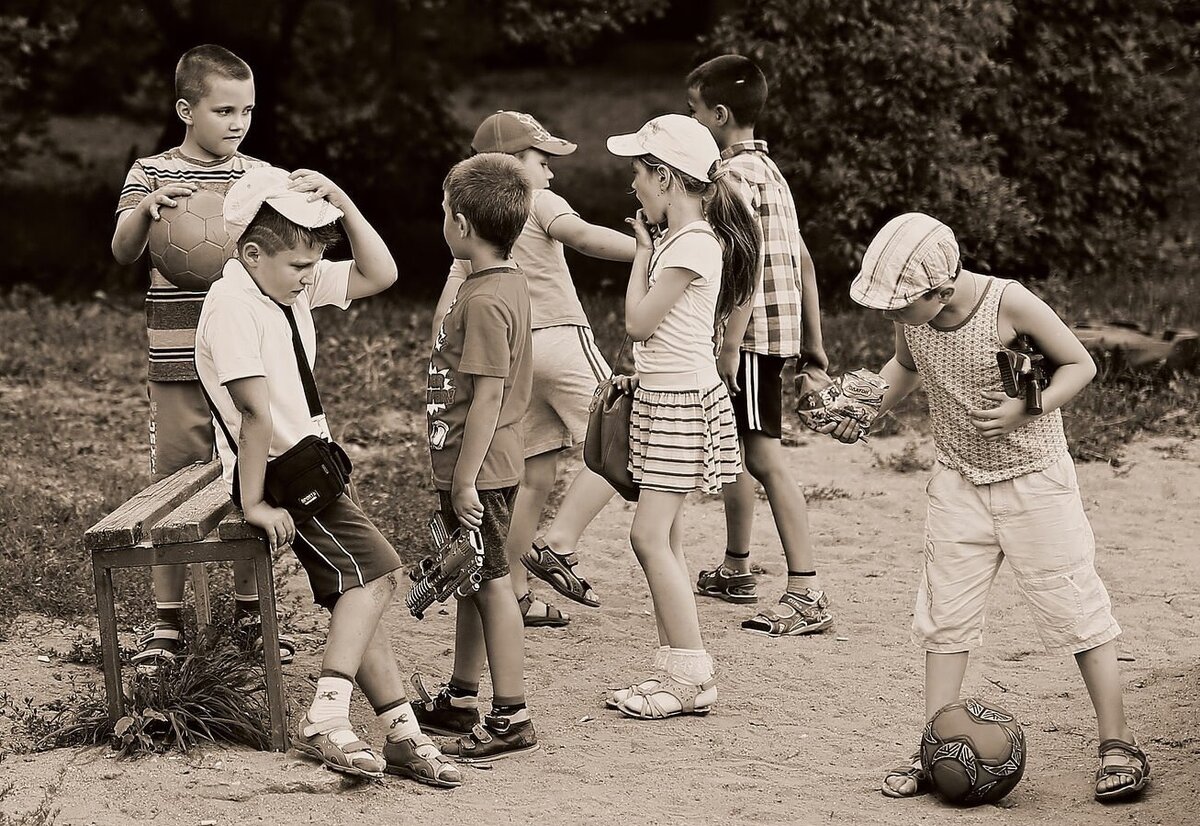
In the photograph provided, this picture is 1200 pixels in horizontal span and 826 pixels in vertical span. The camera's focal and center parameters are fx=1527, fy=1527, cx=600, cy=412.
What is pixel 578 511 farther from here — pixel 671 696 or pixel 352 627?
pixel 352 627

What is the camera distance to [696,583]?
596 cm

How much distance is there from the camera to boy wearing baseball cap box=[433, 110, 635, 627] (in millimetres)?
5074

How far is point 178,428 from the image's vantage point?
4840mm

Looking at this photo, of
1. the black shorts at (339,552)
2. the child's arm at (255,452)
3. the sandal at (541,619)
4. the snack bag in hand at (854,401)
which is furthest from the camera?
the sandal at (541,619)

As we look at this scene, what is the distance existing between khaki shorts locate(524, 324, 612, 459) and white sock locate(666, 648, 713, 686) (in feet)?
3.23

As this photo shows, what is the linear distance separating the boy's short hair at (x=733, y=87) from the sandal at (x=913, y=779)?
2.41 m

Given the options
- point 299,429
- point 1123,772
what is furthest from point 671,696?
point 299,429

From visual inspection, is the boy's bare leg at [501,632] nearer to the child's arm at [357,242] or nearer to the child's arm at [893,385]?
the child's arm at [357,242]

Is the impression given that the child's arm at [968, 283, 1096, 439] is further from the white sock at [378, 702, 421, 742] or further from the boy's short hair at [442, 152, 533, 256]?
the white sock at [378, 702, 421, 742]

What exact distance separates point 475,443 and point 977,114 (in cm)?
795

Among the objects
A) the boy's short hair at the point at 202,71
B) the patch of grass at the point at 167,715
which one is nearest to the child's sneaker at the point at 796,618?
the patch of grass at the point at 167,715

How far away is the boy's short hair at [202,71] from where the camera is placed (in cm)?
461

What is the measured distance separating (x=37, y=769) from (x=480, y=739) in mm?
1160

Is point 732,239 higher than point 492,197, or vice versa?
point 492,197
